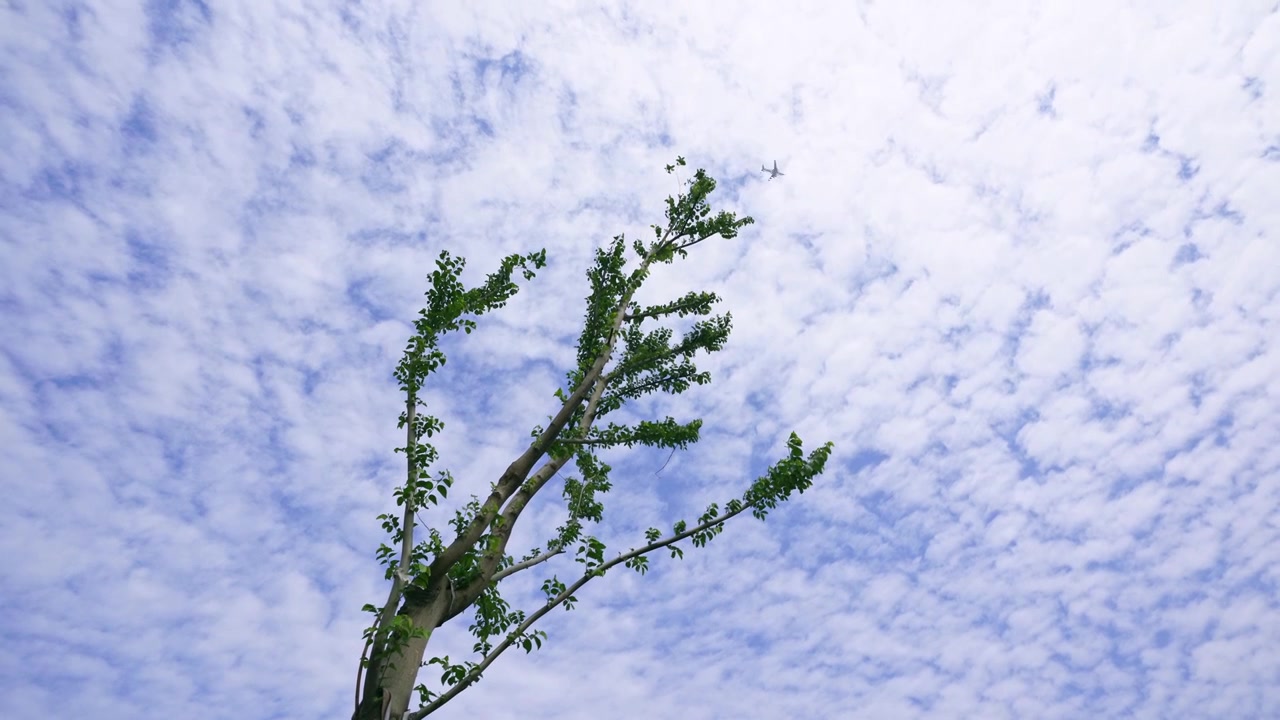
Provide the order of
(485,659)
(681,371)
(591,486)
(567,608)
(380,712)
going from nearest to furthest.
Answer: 1. (380,712)
2. (485,659)
3. (567,608)
4. (591,486)
5. (681,371)

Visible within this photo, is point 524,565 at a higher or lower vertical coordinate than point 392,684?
higher

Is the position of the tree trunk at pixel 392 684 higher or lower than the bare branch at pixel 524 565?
lower

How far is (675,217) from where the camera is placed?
39.4ft

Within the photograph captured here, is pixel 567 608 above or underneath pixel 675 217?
underneath

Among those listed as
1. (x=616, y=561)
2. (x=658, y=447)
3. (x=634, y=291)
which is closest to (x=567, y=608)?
(x=616, y=561)

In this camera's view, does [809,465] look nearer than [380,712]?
No

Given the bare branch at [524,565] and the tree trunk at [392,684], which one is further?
the bare branch at [524,565]

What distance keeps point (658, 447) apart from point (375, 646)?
4.20 m

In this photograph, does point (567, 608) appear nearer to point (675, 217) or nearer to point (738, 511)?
point (738, 511)

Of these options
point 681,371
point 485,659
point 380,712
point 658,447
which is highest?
point 681,371

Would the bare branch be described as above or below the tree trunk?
above

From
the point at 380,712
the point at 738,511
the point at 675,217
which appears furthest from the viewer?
the point at 675,217

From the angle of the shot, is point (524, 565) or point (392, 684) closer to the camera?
point (392, 684)

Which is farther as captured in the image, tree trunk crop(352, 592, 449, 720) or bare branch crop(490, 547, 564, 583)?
bare branch crop(490, 547, 564, 583)
